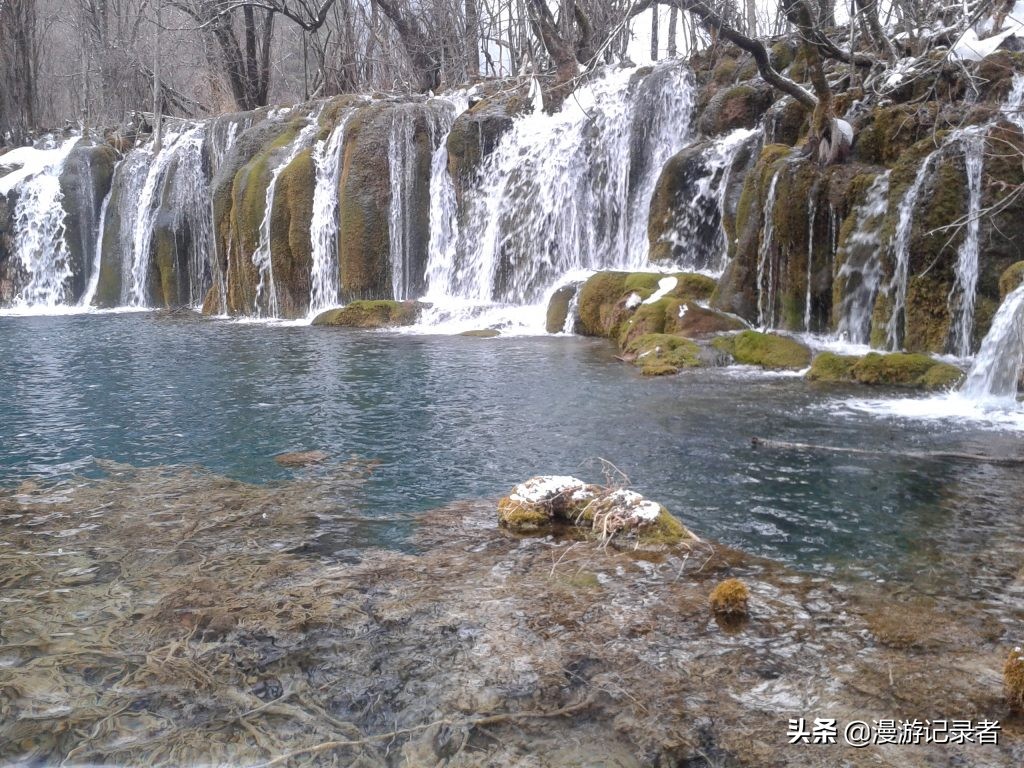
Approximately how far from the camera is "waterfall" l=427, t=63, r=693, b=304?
698 inches

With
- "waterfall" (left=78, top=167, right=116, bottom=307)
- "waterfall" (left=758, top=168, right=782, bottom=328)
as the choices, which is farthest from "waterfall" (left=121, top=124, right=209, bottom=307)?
"waterfall" (left=758, top=168, right=782, bottom=328)

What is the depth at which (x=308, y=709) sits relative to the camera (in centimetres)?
355

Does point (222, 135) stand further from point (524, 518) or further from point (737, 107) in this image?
point (524, 518)

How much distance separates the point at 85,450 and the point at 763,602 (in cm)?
624

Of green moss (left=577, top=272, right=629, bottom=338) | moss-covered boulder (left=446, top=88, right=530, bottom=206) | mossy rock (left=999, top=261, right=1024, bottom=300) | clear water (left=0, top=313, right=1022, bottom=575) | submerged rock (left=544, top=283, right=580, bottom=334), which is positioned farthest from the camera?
moss-covered boulder (left=446, top=88, right=530, bottom=206)

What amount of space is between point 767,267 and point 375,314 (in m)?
8.49

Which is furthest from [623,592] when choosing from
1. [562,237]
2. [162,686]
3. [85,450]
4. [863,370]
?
[562,237]

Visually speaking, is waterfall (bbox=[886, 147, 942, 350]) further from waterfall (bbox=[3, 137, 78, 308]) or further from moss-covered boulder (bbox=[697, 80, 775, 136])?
waterfall (bbox=[3, 137, 78, 308])

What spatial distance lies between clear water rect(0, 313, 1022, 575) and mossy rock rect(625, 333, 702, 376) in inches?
11.8

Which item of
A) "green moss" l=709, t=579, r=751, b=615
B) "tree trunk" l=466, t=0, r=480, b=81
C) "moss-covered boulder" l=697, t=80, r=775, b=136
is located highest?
"tree trunk" l=466, t=0, r=480, b=81

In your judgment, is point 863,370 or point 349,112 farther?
point 349,112

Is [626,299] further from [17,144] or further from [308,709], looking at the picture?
[17,144]

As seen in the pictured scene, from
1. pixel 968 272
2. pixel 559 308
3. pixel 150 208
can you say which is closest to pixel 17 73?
pixel 150 208

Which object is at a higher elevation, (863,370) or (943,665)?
(863,370)
